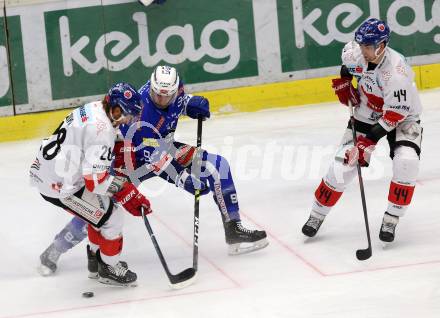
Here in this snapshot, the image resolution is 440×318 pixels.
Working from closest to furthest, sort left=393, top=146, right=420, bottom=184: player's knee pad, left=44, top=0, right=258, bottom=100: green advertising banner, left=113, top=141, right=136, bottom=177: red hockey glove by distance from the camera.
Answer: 1. left=393, top=146, right=420, bottom=184: player's knee pad
2. left=113, top=141, right=136, bottom=177: red hockey glove
3. left=44, top=0, right=258, bottom=100: green advertising banner

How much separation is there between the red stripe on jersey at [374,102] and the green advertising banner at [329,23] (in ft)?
11.0

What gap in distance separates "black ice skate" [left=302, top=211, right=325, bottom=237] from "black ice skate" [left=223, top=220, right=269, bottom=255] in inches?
10.5

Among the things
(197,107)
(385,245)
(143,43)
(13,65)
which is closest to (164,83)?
(197,107)

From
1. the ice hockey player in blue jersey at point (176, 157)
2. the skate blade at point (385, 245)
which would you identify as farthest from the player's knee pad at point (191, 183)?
the skate blade at point (385, 245)

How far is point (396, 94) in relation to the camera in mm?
5543

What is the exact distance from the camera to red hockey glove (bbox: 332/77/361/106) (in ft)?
19.5

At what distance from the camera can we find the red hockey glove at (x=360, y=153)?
18.9 ft

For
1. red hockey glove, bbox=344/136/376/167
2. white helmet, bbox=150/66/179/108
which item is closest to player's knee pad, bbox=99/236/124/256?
white helmet, bbox=150/66/179/108

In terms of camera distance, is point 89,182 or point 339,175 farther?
point 339,175

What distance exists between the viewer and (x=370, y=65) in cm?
569

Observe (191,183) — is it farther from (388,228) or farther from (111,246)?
(388,228)

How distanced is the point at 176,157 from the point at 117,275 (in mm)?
981

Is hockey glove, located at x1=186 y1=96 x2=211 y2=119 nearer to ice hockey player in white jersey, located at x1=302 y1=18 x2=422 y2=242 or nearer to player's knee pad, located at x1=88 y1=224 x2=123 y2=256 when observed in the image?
ice hockey player in white jersey, located at x1=302 y1=18 x2=422 y2=242

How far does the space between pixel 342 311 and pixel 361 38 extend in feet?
5.17
